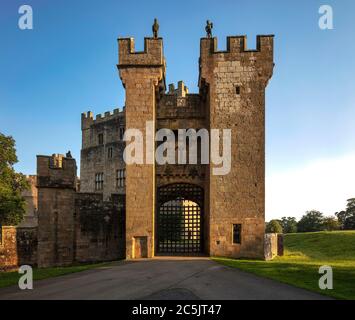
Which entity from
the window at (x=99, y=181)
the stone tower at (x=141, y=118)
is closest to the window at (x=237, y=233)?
the stone tower at (x=141, y=118)

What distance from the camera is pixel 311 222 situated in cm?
5609

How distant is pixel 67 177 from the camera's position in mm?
18344

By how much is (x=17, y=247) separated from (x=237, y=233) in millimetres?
12437

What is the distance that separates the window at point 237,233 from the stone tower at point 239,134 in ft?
0.18

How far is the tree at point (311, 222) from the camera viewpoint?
5419 cm

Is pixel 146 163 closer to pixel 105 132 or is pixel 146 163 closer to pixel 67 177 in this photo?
pixel 67 177

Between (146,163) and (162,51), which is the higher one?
(162,51)

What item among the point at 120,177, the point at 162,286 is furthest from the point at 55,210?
the point at 120,177

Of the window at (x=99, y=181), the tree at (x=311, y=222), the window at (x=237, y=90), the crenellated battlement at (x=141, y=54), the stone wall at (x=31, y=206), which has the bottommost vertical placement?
the tree at (x=311, y=222)

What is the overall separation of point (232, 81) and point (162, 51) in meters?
4.50

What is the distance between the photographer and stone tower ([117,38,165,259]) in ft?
56.3

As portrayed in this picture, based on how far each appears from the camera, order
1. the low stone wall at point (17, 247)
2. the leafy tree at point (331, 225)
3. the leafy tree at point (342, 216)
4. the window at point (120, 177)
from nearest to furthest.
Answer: the low stone wall at point (17, 247) → the window at point (120, 177) → the leafy tree at point (331, 225) → the leafy tree at point (342, 216)

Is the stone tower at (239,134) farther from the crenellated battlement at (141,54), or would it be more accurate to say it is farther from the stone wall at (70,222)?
the stone wall at (70,222)
